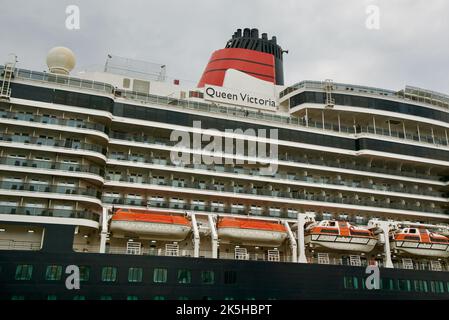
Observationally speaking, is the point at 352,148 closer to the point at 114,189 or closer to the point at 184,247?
the point at 184,247

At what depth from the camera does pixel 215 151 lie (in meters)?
31.0

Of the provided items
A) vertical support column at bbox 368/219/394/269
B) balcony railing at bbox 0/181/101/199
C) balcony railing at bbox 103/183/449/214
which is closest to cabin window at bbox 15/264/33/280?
balcony railing at bbox 0/181/101/199

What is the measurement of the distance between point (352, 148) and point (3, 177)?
2566cm

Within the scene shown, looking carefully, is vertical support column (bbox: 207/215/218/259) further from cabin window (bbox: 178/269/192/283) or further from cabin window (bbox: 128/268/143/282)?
cabin window (bbox: 128/268/143/282)

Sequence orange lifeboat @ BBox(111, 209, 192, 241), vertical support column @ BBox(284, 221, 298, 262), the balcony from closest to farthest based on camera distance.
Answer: orange lifeboat @ BBox(111, 209, 192, 241) → vertical support column @ BBox(284, 221, 298, 262) → the balcony

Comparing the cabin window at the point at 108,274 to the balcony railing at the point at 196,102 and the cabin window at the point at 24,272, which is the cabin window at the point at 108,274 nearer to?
the cabin window at the point at 24,272

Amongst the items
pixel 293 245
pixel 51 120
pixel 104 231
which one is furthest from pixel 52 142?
pixel 293 245

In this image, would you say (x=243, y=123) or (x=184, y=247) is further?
(x=243, y=123)

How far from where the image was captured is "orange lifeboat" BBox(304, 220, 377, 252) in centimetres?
2942

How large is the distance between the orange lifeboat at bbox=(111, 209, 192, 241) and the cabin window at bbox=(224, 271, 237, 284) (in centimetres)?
373

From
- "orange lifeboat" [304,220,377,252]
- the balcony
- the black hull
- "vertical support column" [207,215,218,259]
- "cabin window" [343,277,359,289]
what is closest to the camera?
the black hull

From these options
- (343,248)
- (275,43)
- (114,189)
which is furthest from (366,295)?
(275,43)

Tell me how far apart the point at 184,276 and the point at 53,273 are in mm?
6976

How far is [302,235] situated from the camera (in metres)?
29.6
